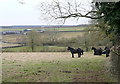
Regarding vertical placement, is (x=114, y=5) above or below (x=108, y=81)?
above

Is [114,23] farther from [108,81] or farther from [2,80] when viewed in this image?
[2,80]

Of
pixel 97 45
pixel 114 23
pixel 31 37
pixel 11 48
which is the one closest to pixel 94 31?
pixel 97 45

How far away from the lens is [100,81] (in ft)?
24.8

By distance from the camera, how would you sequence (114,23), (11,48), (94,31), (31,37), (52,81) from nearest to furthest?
(52,81) → (114,23) → (94,31) → (11,48) → (31,37)

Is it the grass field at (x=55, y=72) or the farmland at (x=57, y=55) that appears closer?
the grass field at (x=55, y=72)

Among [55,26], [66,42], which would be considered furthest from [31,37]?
[55,26]

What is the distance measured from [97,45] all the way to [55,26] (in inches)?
403

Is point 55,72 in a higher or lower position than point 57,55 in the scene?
→ higher

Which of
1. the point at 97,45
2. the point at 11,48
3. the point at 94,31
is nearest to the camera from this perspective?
the point at 94,31

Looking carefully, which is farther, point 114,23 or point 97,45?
point 97,45

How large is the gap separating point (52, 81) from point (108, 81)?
2.25 metres

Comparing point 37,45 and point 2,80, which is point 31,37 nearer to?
point 37,45

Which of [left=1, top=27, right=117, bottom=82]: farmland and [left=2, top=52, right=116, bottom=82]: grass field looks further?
[left=1, top=27, right=117, bottom=82]: farmland

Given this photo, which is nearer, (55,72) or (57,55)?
(55,72)
